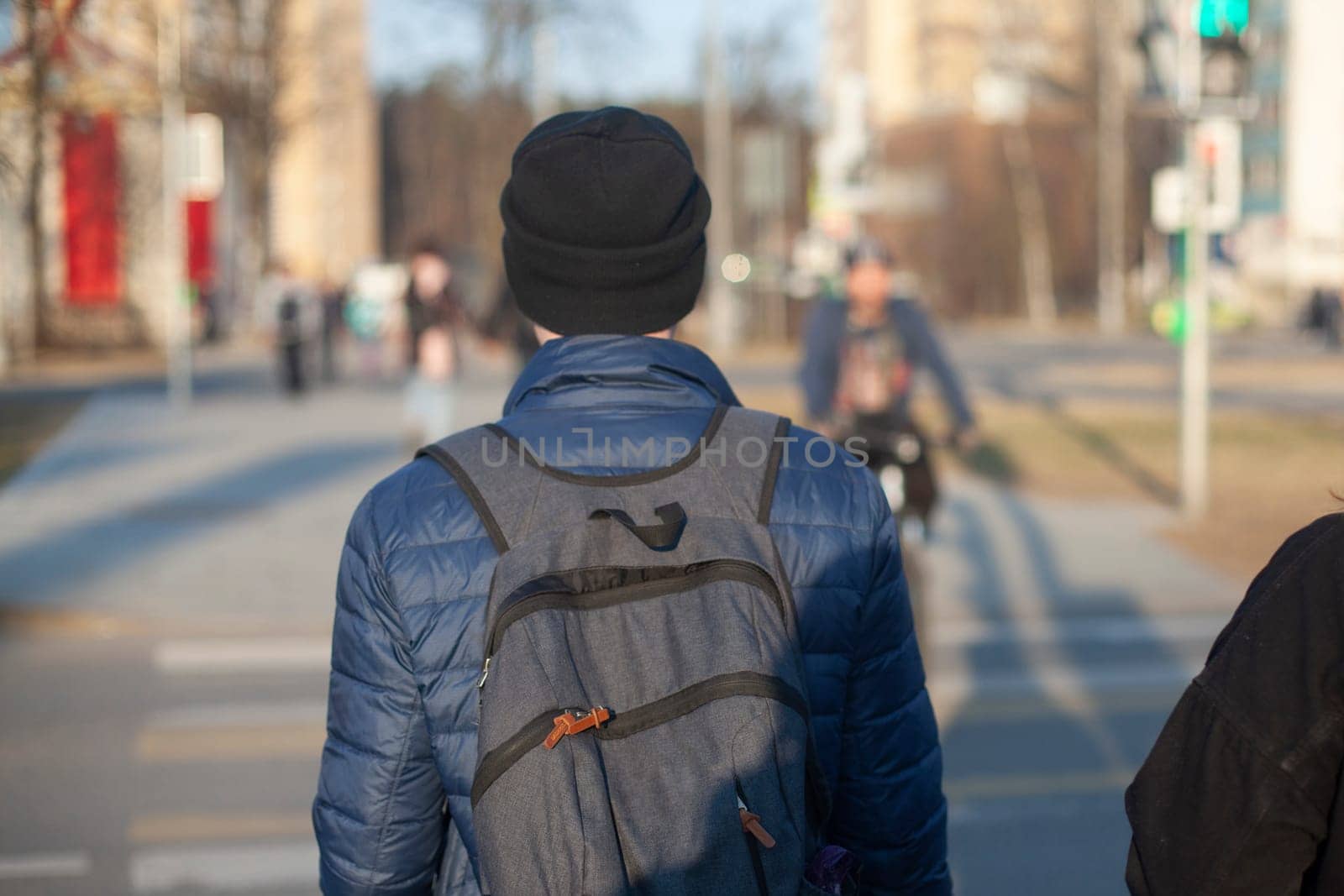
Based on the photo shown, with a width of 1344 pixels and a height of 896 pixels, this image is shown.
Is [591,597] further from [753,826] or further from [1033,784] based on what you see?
[1033,784]

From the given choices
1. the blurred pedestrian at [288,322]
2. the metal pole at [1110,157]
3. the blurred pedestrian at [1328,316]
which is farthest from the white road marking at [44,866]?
the metal pole at [1110,157]

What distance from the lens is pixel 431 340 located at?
14.1 metres

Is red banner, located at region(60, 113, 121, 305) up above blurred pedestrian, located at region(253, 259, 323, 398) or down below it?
above

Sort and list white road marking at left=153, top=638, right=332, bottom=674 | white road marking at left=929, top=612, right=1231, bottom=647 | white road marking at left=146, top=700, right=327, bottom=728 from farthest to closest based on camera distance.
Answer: white road marking at left=929, top=612, right=1231, bottom=647 → white road marking at left=153, top=638, right=332, bottom=674 → white road marking at left=146, top=700, right=327, bottom=728

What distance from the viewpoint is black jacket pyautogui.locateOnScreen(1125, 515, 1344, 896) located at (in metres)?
1.71

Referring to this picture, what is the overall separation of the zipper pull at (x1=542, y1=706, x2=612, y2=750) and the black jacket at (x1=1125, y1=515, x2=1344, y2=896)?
2.05 ft

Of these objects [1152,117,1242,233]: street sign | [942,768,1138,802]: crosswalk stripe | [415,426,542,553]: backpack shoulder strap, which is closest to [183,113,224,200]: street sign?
[1152,117,1242,233]: street sign

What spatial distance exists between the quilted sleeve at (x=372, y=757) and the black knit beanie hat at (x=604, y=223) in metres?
0.38

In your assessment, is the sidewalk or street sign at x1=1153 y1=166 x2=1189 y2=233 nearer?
the sidewalk

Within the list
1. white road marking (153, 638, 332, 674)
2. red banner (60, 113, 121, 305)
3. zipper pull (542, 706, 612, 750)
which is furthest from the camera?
red banner (60, 113, 121, 305)

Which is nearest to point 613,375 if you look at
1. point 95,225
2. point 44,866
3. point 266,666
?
point 44,866

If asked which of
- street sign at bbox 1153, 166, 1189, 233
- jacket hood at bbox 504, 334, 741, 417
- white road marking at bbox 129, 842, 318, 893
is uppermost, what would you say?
street sign at bbox 1153, 166, 1189, 233

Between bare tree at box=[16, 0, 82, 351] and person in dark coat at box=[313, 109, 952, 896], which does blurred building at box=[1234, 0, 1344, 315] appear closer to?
bare tree at box=[16, 0, 82, 351]

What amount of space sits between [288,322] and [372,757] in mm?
20465
